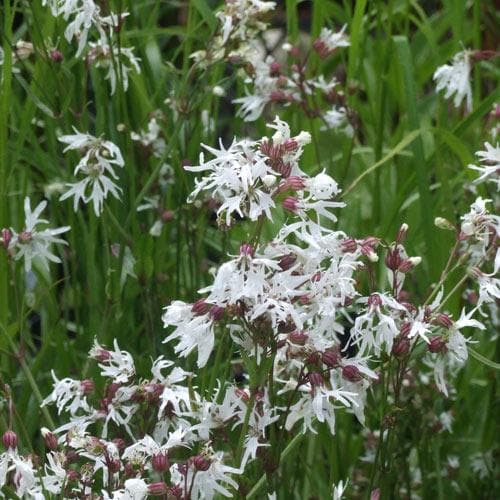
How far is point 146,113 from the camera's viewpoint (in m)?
2.08

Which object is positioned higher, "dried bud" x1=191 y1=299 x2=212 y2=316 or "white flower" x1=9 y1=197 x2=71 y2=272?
"white flower" x1=9 y1=197 x2=71 y2=272

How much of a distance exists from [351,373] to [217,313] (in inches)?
6.5

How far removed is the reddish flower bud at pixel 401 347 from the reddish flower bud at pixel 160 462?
0.93ft

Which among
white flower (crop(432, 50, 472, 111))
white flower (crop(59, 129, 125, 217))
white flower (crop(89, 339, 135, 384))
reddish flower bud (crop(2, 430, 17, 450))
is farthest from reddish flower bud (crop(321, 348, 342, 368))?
white flower (crop(432, 50, 472, 111))

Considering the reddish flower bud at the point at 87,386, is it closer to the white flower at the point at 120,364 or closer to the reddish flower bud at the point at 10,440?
the white flower at the point at 120,364

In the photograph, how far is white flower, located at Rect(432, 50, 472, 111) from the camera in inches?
82.8

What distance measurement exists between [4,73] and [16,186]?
63 cm

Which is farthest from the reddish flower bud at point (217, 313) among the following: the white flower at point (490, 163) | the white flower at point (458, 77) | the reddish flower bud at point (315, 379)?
the white flower at point (458, 77)

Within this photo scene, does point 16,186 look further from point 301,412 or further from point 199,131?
point 301,412

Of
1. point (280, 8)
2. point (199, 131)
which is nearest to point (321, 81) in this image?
point (199, 131)

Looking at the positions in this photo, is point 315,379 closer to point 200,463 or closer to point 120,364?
point 200,463

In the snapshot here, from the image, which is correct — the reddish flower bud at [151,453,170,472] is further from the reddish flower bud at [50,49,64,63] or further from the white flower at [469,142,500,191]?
the reddish flower bud at [50,49,64,63]

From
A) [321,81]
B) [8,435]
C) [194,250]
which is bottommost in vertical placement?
[8,435]

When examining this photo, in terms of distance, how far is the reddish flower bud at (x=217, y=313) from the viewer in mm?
1248
